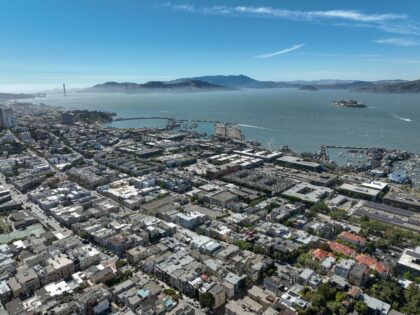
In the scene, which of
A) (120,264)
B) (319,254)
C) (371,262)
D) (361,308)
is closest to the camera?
(361,308)

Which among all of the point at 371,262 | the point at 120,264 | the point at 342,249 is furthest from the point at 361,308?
the point at 120,264

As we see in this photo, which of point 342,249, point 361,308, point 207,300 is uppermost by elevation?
point 342,249

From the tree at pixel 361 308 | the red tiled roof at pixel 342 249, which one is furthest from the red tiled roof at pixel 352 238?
the tree at pixel 361 308

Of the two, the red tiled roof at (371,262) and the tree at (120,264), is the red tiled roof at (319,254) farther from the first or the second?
the tree at (120,264)

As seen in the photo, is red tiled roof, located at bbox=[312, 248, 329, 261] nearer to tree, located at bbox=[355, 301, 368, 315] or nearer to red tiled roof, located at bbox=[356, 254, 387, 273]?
red tiled roof, located at bbox=[356, 254, 387, 273]

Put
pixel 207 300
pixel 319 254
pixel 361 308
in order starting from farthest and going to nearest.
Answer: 1. pixel 319 254
2. pixel 207 300
3. pixel 361 308

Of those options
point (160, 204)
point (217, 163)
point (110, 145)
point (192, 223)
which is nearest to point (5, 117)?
point (110, 145)

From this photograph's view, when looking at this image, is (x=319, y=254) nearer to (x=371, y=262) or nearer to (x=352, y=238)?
(x=371, y=262)

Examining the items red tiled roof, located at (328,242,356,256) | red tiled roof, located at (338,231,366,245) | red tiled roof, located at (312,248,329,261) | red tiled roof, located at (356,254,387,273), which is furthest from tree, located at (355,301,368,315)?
red tiled roof, located at (338,231,366,245)
